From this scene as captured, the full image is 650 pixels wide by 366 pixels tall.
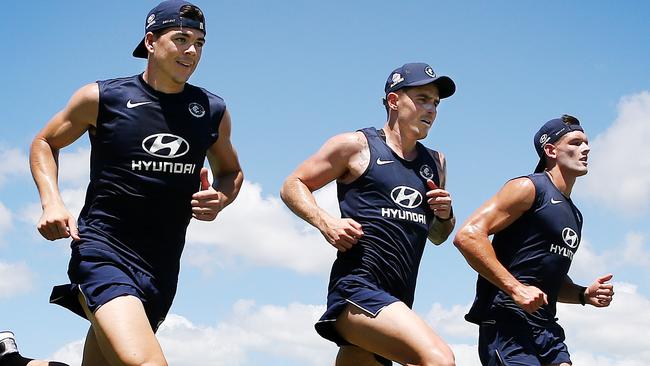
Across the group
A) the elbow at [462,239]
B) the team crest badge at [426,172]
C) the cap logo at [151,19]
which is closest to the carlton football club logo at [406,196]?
the team crest badge at [426,172]

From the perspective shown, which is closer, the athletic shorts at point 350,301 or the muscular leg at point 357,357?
the athletic shorts at point 350,301

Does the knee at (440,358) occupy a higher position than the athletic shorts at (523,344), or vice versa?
the athletic shorts at (523,344)

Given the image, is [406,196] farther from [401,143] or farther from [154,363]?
[154,363]

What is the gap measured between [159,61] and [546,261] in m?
4.10

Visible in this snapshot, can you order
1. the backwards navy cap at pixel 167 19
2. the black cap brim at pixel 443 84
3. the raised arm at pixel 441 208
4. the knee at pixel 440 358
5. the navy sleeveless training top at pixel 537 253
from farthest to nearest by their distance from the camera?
the navy sleeveless training top at pixel 537 253, the black cap brim at pixel 443 84, the raised arm at pixel 441 208, the backwards navy cap at pixel 167 19, the knee at pixel 440 358

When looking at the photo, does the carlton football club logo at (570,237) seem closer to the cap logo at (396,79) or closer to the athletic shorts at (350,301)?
the cap logo at (396,79)

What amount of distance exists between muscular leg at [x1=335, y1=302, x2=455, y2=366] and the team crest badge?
136cm

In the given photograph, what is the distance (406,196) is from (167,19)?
7.87ft

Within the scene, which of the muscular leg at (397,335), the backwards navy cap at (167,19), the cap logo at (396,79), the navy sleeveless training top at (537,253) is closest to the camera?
the muscular leg at (397,335)

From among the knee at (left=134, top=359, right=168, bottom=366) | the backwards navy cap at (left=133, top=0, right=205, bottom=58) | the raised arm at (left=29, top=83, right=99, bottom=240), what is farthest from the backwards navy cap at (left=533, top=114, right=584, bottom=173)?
the knee at (left=134, top=359, right=168, bottom=366)

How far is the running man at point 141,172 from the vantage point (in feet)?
22.4

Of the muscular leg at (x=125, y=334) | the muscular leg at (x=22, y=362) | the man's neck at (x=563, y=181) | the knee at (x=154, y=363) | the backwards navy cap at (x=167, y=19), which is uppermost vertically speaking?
the man's neck at (x=563, y=181)

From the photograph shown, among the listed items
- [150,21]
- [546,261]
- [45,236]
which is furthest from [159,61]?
[546,261]

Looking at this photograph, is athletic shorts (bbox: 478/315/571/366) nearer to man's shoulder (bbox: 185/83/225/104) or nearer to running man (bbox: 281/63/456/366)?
running man (bbox: 281/63/456/366)
